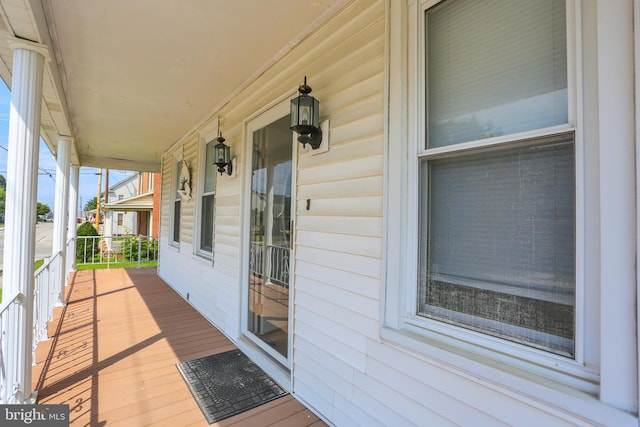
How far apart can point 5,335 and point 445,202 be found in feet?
9.24

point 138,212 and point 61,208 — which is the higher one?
point 138,212

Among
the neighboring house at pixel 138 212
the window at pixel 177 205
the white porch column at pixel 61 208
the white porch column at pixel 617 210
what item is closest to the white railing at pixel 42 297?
the white porch column at pixel 61 208

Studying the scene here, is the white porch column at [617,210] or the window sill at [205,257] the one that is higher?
the white porch column at [617,210]

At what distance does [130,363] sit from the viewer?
9.40 feet

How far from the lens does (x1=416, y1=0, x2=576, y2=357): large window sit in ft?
3.84

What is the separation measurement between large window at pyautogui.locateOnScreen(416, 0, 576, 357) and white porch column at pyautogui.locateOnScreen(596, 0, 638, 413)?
0.12m

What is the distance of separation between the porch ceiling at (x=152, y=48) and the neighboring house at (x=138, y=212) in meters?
11.7

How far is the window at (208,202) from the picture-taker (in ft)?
14.6

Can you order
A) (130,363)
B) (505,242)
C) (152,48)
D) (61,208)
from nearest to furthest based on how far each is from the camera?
(505,242) → (152,48) → (130,363) → (61,208)

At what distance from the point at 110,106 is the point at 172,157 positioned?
7.19 feet

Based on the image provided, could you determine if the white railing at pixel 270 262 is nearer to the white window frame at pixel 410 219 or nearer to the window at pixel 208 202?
the white window frame at pixel 410 219

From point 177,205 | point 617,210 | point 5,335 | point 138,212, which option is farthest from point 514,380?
point 138,212

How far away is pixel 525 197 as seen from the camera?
125 cm

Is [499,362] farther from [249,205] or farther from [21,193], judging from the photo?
[21,193]
